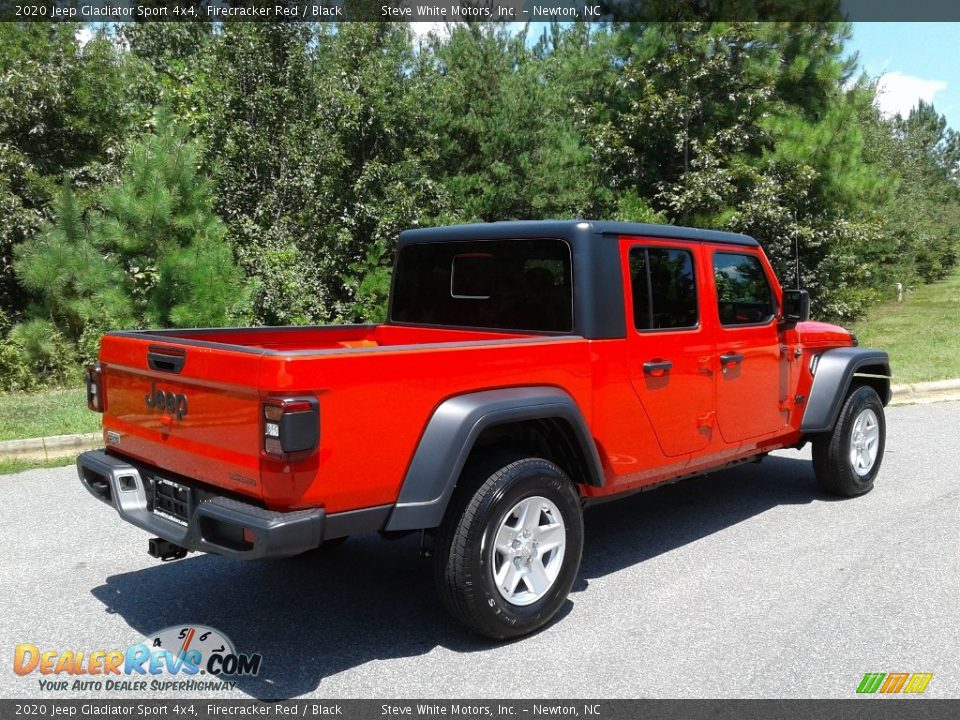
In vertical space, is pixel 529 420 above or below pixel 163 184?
below

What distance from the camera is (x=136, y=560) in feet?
16.2

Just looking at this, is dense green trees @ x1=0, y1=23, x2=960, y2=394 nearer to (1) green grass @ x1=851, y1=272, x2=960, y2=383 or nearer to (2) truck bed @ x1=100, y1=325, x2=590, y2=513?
(1) green grass @ x1=851, y1=272, x2=960, y2=383

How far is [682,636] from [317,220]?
13.8 meters

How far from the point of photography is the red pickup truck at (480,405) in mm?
3254

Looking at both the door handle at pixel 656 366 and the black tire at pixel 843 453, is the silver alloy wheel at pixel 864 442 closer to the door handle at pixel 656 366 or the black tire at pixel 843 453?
the black tire at pixel 843 453

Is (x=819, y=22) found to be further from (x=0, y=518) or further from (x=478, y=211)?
(x=0, y=518)

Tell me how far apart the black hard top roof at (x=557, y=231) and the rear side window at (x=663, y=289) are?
0.11 meters

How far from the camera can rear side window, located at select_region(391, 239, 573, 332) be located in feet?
14.5

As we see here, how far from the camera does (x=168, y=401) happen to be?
373 centimetres

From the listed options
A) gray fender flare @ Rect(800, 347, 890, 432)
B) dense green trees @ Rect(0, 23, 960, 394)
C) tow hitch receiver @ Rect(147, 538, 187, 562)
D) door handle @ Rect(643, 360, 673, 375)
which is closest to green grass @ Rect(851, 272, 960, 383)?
dense green trees @ Rect(0, 23, 960, 394)

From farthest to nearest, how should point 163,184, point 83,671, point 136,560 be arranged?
point 163,184 < point 136,560 < point 83,671

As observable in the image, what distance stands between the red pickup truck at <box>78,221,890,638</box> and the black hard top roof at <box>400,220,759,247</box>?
0.04 ft

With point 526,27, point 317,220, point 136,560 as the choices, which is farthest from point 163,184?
point 526,27

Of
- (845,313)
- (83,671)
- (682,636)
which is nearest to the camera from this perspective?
(83,671)
